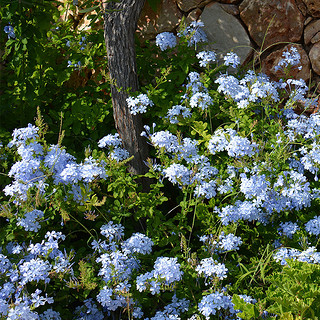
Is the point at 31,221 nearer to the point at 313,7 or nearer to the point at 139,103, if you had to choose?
the point at 139,103

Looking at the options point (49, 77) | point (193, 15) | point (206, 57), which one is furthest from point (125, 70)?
point (193, 15)

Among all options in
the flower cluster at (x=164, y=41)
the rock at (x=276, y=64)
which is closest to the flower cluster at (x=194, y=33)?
the flower cluster at (x=164, y=41)

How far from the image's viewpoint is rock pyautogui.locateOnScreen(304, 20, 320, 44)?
359 centimetres

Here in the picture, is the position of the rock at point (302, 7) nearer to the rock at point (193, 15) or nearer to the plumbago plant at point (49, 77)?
the rock at point (193, 15)

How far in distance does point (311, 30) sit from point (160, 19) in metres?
1.10

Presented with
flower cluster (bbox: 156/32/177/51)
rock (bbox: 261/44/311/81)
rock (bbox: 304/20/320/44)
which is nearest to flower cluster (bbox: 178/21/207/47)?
flower cluster (bbox: 156/32/177/51)

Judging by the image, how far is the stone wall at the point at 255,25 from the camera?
3.62 meters

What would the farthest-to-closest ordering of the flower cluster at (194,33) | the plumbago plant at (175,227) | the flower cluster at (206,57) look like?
the flower cluster at (194,33)
the flower cluster at (206,57)
the plumbago plant at (175,227)

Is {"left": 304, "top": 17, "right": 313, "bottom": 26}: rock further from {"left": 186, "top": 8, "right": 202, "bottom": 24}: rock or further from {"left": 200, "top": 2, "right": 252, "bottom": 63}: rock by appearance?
{"left": 186, "top": 8, "right": 202, "bottom": 24}: rock

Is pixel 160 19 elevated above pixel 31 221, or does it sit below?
above

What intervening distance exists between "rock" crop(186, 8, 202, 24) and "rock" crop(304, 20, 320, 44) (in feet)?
2.58

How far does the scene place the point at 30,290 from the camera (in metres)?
2.50

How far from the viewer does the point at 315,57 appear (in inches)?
142

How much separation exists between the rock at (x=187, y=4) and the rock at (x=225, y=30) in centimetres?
8
